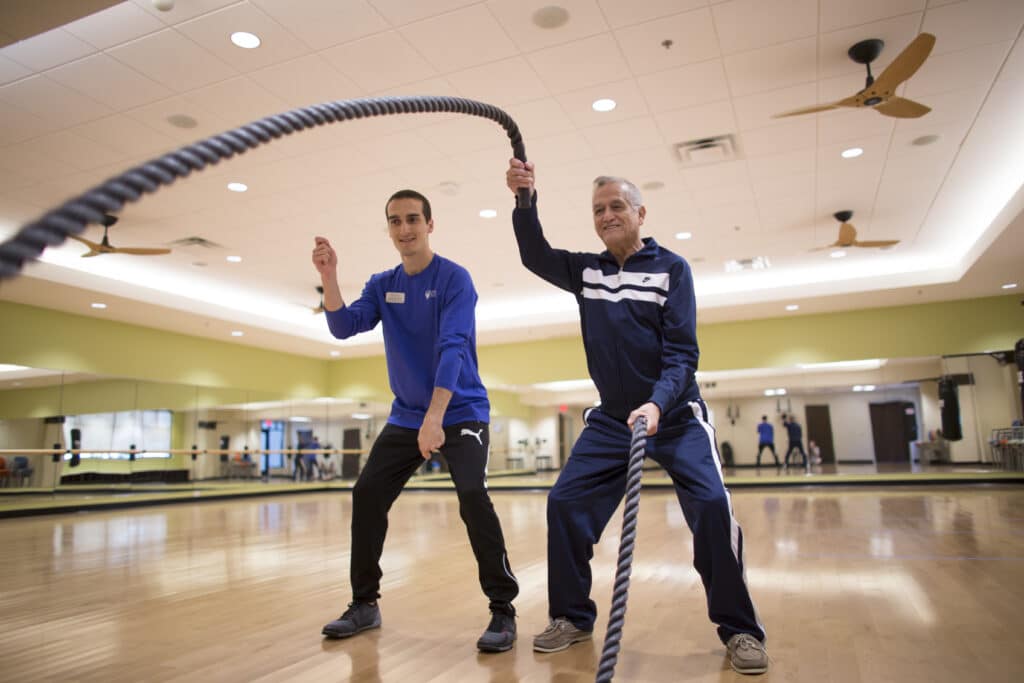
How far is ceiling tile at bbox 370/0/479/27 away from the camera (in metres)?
4.17

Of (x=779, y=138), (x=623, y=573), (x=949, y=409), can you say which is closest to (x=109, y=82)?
(x=623, y=573)

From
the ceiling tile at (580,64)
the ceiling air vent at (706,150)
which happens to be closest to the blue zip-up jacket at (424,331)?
the ceiling tile at (580,64)

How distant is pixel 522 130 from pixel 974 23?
10.7 ft

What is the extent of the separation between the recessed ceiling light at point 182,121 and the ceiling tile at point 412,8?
2.17 metres

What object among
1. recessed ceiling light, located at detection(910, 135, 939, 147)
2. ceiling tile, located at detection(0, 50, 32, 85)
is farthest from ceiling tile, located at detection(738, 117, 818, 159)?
ceiling tile, located at detection(0, 50, 32, 85)

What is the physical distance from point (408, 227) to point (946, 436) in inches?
490

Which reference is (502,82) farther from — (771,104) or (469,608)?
(469,608)

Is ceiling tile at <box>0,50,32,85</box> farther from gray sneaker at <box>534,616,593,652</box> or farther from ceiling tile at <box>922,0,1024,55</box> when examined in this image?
ceiling tile at <box>922,0,1024,55</box>

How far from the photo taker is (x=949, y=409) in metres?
11.6

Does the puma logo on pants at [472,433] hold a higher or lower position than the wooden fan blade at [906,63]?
lower

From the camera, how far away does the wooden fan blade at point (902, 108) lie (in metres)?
4.81

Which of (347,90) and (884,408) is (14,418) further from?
(884,408)

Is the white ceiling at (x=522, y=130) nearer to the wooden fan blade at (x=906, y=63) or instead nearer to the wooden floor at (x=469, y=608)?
the wooden fan blade at (x=906, y=63)

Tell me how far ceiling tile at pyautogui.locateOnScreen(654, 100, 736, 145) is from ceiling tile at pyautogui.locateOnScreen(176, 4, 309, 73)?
296 centimetres
